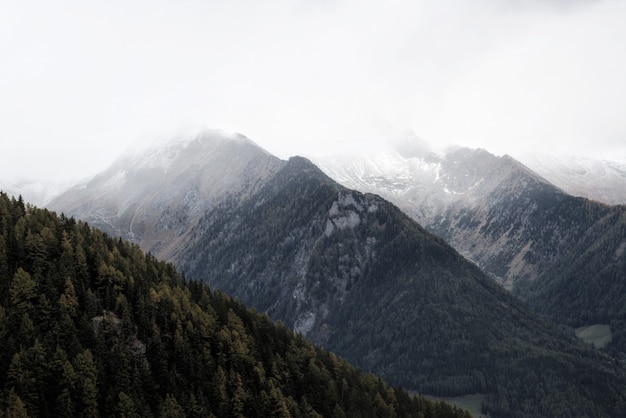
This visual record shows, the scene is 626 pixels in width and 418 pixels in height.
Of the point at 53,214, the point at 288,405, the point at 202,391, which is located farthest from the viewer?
the point at 53,214

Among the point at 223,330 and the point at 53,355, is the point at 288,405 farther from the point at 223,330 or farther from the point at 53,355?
the point at 53,355

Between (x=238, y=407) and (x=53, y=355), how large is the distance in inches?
1797

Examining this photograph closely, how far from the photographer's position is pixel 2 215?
7146 inches

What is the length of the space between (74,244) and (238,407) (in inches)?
2424

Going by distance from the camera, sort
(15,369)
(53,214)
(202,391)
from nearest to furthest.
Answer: (15,369) → (202,391) → (53,214)

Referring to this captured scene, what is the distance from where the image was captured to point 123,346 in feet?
494

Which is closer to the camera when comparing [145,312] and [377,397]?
[145,312]

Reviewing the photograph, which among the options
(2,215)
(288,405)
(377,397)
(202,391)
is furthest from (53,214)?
(377,397)

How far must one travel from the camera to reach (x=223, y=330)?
7067 inches

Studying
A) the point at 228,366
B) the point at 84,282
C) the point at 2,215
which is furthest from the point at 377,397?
the point at 2,215

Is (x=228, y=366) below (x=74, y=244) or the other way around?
below

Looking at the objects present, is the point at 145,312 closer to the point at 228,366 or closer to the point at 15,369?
the point at 228,366

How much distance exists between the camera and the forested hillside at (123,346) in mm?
135750

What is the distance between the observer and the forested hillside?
135750 mm
